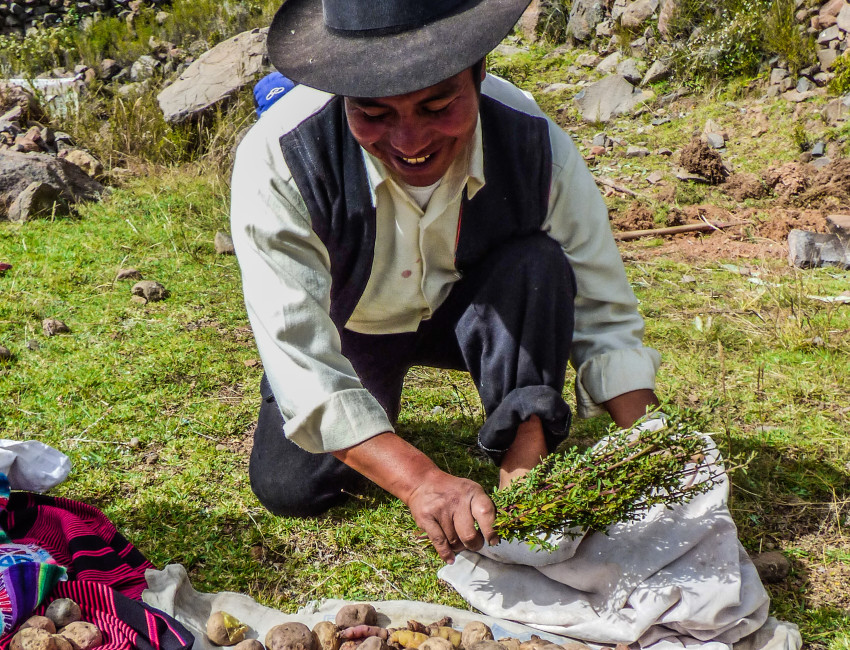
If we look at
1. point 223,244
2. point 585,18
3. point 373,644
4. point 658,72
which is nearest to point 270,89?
point 223,244

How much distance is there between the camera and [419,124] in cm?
210

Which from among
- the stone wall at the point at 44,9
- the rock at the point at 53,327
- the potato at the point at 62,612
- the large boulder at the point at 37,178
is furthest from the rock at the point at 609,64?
the stone wall at the point at 44,9

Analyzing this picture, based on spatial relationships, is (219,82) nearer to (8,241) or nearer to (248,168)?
(8,241)

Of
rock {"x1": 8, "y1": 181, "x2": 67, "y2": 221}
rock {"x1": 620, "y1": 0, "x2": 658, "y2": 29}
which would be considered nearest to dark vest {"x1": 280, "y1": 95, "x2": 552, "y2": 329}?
rock {"x1": 8, "y1": 181, "x2": 67, "y2": 221}

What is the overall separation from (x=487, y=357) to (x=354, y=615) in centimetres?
91

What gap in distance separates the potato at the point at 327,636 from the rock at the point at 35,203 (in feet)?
15.4

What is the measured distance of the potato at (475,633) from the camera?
2.14 metres

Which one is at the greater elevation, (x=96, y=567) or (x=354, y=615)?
(x=96, y=567)

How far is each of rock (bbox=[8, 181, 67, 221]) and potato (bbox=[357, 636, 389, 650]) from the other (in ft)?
15.9

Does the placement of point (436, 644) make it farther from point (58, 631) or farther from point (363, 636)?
point (58, 631)

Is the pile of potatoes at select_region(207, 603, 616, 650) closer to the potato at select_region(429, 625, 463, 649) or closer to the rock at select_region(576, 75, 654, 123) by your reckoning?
the potato at select_region(429, 625, 463, 649)

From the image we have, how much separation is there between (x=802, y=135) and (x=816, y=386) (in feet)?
→ 13.2

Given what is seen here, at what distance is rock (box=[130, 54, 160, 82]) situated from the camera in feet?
33.2

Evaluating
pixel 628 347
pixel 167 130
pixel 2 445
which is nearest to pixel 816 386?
pixel 628 347
